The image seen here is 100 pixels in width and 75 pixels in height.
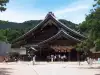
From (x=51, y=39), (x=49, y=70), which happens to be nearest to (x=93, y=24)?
(x=49, y=70)

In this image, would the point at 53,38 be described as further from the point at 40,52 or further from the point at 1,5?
the point at 1,5

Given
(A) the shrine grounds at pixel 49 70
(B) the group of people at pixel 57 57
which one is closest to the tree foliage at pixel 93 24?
(A) the shrine grounds at pixel 49 70

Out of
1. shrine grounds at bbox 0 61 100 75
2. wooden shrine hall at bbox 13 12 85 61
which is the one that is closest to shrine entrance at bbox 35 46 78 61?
wooden shrine hall at bbox 13 12 85 61

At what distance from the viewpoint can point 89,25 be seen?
29391mm

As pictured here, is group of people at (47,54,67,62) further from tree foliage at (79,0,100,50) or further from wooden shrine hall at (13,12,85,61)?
tree foliage at (79,0,100,50)

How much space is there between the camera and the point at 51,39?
2136 inches

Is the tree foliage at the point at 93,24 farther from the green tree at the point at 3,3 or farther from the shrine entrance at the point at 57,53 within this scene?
the shrine entrance at the point at 57,53

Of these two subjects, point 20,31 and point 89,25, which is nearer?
point 89,25

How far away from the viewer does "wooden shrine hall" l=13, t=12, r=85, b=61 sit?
176 ft

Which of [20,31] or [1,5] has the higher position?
[20,31]

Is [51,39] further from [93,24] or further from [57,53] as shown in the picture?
[93,24]

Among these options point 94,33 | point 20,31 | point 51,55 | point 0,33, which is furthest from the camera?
point 20,31

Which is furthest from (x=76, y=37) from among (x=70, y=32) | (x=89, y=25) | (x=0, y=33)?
(x=0, y=33)

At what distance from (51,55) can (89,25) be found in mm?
25052
